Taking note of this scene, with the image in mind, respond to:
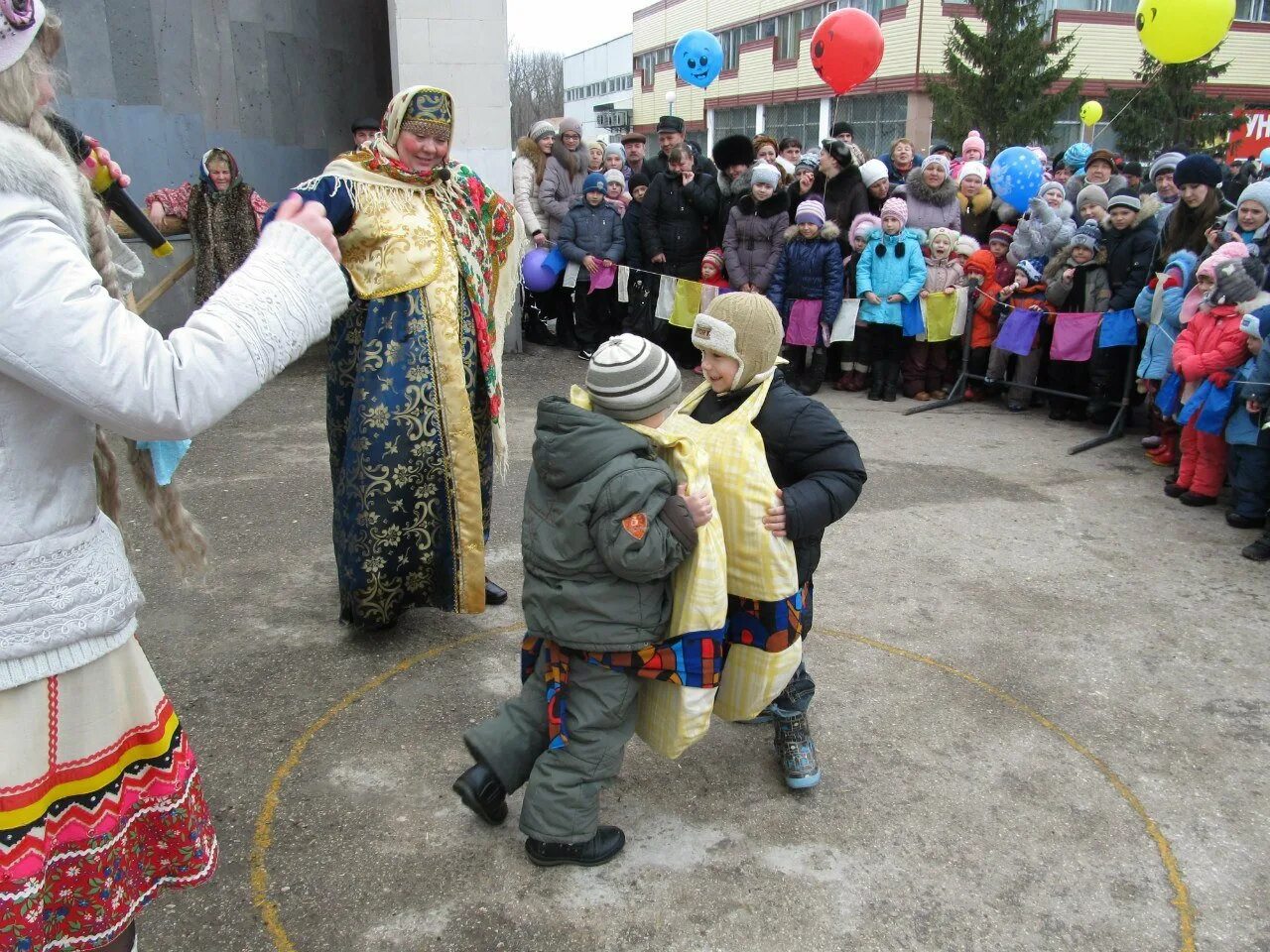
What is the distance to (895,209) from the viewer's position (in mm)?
8133

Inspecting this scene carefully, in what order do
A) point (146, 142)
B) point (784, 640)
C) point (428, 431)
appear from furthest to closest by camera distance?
point (146, 142)
point (428, 431)
point (784, 640)

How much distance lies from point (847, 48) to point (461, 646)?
9356mm

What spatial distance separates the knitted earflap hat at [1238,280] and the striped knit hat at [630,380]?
178 inches

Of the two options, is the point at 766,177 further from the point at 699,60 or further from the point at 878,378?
the point at 699,60

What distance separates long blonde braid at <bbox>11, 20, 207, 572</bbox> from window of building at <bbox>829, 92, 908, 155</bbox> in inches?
1175

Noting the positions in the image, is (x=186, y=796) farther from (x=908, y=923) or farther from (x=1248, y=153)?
(x=1248, y=153)

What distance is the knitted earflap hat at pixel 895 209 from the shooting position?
320 inches

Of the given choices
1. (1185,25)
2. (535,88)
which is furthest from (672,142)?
(535,88)

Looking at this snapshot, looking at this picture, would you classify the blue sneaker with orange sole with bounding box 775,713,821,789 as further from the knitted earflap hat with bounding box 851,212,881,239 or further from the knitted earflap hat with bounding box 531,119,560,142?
the knitted earflap hat with bounding box 531,119,560,142

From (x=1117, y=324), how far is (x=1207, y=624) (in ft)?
Answer: 11.4

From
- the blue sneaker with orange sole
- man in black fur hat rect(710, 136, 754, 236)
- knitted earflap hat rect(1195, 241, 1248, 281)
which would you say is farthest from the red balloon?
the blue sneaker with orange sole

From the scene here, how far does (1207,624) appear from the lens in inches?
165

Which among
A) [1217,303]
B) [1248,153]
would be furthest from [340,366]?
[1248,153]

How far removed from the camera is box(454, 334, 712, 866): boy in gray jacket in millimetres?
2346
